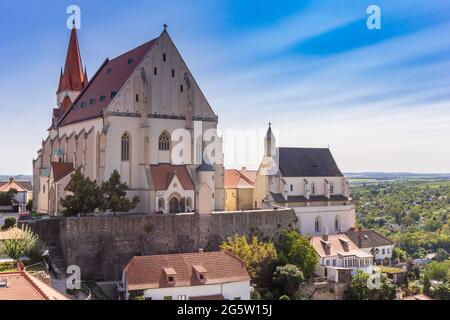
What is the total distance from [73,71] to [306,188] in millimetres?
31629

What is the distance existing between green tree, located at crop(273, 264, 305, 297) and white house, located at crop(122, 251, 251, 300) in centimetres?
364

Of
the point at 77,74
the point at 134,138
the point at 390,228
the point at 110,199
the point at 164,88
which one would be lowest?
the point at 390,228

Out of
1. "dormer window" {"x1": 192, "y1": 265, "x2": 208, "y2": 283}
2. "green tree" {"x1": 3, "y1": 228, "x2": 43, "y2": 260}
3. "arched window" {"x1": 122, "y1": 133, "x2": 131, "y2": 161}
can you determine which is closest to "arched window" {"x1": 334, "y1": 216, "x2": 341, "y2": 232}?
"arched window" {"x1": 122, "y1": 133, "x2": 131, "y2": 161}

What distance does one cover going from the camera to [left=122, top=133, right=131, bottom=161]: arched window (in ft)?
150

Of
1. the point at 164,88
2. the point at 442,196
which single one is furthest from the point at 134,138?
the point at 442,196

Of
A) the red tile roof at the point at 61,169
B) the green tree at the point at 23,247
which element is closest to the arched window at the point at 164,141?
the red tile roof at the point at 61,169

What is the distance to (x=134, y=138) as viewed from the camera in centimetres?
4600

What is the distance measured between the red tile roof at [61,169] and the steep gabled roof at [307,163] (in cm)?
2099

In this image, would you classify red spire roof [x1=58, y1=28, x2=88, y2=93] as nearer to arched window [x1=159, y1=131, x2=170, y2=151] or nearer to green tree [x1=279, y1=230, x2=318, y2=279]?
arched window [x1=159, y1=131, x2=170, y2=151]

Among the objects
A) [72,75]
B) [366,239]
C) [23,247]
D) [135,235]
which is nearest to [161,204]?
[135,235]

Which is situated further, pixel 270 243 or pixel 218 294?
pixel 270 243
